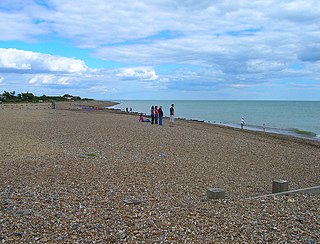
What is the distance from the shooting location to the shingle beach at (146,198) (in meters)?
4.74

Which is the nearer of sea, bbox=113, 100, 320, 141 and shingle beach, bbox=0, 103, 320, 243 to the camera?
shingle beach, bbox=0, 103, 320, 243

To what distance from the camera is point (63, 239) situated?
4.50 metres

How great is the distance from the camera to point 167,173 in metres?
9.25

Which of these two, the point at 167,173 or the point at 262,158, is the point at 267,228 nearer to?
the point at 167,173

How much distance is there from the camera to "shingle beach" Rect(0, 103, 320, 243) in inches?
187

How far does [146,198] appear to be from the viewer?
21.7 ft

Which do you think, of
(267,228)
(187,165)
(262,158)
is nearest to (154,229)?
(267,228)

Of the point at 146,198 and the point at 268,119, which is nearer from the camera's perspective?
the point at 146,198

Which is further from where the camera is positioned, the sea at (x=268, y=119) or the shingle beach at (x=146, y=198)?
the sea at (x=268, y=119)

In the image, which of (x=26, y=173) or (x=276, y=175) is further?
(x=276, y=175)

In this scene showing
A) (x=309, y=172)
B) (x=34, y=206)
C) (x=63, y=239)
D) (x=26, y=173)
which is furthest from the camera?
(x=309, y=172)

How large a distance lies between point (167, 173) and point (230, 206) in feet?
11.2

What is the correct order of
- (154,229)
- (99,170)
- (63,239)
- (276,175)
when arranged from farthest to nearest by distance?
(276,175), (99,170), (154,229), (63,239)

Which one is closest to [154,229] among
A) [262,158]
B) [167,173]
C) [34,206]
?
[34,206]
